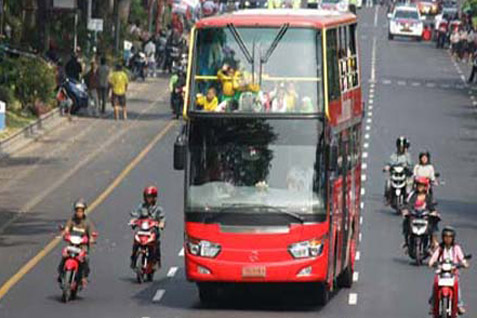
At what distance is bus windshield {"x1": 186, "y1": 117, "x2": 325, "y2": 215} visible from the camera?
26266 mm

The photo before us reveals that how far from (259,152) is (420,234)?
22.7 ft

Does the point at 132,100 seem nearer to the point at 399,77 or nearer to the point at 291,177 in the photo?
the point at 399,77

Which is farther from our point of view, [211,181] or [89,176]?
[89,176]

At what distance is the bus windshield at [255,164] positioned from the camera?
26266 millimetres

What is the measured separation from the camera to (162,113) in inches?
2371

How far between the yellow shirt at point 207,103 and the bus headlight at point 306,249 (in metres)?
2.13

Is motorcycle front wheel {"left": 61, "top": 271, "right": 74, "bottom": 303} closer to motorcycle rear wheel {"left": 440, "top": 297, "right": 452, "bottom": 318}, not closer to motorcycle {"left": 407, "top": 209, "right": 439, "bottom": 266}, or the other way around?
motorcycle rear wheel {"left": 440, "top": 297, "right": 452, "bottom": 318}

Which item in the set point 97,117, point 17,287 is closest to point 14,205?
point 17,287

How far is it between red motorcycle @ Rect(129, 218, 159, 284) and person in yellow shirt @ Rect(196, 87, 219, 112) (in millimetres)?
3184

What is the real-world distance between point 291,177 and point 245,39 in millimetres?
1967

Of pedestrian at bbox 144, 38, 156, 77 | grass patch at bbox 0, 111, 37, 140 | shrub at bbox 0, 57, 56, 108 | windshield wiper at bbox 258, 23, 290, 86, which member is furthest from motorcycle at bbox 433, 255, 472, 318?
pedestrian at bbox 144, 38, 156, 77

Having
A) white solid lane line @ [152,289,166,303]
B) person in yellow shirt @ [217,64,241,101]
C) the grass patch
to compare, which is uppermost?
person in yellow shirt @ [217,64,241,101]

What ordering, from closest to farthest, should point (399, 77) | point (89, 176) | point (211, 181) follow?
point (211, 181) → point (89, 176) → point (399, 77)

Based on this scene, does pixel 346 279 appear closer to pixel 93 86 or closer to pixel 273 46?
pixel 273 46
